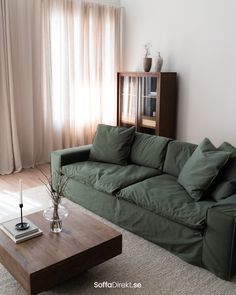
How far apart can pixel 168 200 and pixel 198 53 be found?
8.54 ft

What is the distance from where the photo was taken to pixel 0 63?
4043 mm

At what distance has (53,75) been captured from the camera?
4656mm

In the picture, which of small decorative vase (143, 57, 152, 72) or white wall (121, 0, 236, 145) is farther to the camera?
small decorative vase (143, 57, 152, 72)

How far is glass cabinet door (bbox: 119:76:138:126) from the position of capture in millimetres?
4895

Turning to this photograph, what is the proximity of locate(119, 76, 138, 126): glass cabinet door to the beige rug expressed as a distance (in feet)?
9.19

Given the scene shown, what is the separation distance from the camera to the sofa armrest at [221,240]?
2035 mm

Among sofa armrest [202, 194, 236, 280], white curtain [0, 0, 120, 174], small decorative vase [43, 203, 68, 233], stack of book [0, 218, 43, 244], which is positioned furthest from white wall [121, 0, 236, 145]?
stack of book [0, 218, 43, 244]

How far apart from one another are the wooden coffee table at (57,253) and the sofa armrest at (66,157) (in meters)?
1.23

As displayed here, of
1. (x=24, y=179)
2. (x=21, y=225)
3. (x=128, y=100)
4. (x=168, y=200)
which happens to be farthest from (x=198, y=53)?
(x=21, y=225)

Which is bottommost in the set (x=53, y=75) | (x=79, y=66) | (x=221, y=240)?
(x=221, y=240)

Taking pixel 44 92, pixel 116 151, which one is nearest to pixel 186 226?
pixel 116 151

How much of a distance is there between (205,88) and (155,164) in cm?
167

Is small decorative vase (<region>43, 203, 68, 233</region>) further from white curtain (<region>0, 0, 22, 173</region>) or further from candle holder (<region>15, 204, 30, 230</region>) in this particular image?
white curtain (<region>0, 0, 22, 173</region>)

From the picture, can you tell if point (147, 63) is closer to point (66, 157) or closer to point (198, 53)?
point (198, 53)
